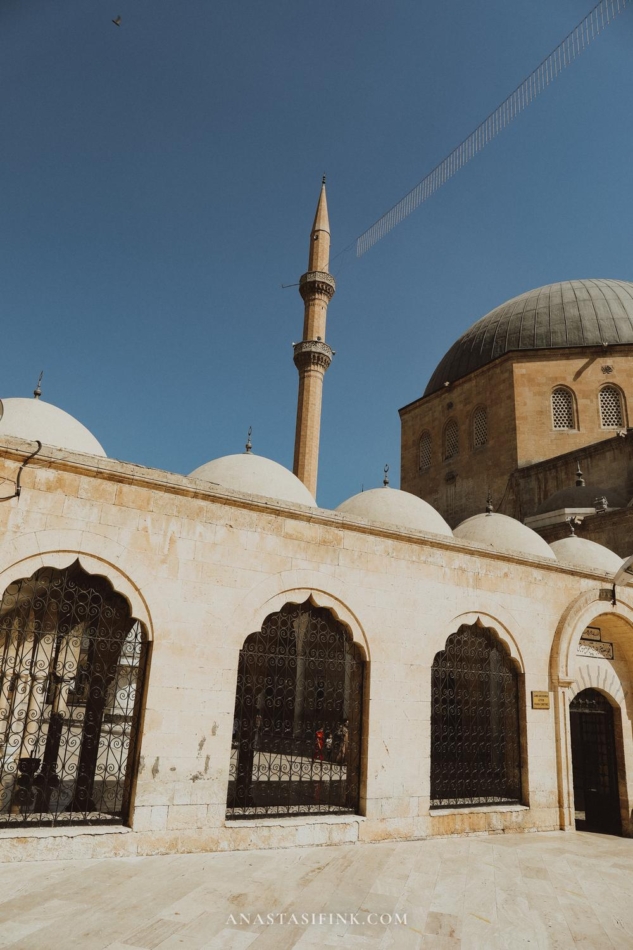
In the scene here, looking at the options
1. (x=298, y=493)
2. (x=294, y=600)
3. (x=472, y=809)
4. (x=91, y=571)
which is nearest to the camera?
(x=91, y=571)

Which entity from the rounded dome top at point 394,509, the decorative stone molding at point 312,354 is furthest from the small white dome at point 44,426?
the decorative stone molding at point 312,354

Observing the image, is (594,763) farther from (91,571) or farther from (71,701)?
(91,571)

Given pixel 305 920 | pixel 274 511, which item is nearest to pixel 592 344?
pixel 274 511

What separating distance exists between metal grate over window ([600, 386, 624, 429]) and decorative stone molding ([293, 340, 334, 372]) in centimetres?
799

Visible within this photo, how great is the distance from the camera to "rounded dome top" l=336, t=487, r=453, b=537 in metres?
8.77

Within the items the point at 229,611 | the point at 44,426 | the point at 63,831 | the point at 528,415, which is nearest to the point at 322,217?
the point at 528,415

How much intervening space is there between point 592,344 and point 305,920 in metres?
17.8

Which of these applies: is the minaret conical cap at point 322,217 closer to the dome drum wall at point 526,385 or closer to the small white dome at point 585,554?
the dome drum wall at point 526,385

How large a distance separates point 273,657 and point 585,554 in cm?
610

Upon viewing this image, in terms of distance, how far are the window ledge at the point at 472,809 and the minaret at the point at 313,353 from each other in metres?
11.2

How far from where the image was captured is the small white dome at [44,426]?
6.91m

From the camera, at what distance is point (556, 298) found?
2053 centimetres

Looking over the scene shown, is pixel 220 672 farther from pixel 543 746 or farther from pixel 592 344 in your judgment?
→ pixel 592 344

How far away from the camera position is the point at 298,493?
328 inches
